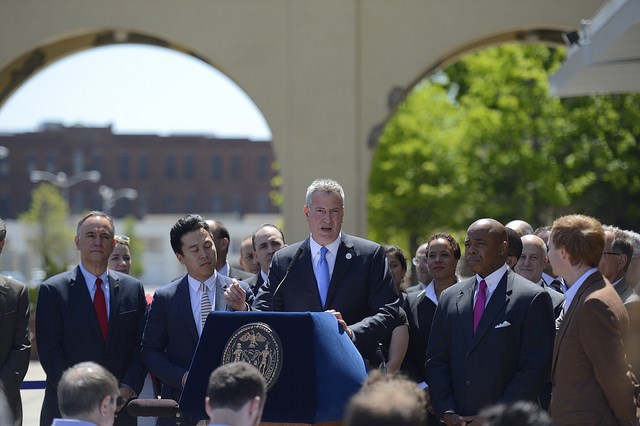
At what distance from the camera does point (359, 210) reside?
661 inches

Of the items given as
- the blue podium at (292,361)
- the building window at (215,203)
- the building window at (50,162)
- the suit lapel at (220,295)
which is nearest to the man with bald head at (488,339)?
the blue podium at (292,361)

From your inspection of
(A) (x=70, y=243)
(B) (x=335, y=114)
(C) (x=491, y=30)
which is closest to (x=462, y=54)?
(C) (x=491, y=30)

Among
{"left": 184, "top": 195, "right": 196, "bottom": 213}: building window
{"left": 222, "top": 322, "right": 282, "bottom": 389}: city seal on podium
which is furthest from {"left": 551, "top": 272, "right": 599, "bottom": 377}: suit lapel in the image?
{"left": 184, "top": 195, "right": 196, "bottom": 213}: building window

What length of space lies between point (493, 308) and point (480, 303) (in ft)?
0.46

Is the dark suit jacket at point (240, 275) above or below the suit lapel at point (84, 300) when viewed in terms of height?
above

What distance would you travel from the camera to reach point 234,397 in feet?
14.7

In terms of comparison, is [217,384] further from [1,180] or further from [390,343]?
[1,180]

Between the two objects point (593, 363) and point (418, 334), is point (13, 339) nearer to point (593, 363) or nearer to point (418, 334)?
point (418, 334)

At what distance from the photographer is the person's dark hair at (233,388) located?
450 cm

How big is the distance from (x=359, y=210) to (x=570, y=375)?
10.8 metres

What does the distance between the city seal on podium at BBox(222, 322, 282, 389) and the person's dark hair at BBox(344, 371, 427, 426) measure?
1719mm

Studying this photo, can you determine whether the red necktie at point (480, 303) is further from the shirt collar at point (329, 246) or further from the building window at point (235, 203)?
the building window at point (235, 203)

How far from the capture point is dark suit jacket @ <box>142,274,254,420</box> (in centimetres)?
718

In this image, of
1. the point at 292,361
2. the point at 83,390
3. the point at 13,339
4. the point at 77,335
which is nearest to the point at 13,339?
the point at 13,339
